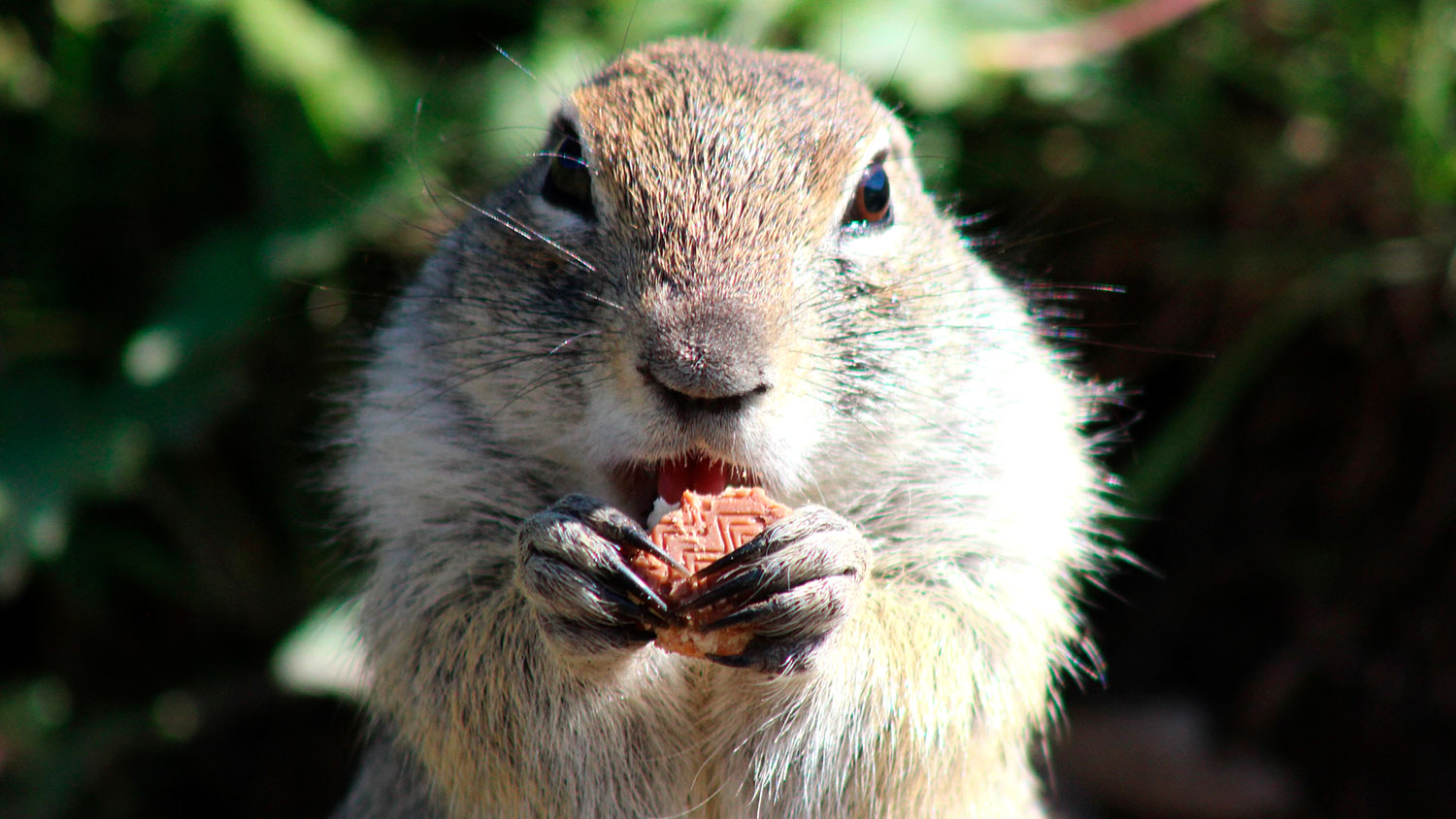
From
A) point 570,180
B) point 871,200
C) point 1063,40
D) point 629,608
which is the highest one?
point 1063,40

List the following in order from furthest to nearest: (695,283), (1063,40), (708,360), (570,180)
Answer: (1063,40) < (570,180) < (695,283) < (708,360)

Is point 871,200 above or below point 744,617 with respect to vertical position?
above

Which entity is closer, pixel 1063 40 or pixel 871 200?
pixel 871 200

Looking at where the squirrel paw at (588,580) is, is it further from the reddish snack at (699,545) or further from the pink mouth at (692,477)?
the pink mouth at (692,477)

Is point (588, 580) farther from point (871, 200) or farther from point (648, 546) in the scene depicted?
point (871, 200)

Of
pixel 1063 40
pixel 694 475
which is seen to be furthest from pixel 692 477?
pixel 1063 40

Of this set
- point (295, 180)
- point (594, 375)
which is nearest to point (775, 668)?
point (594, 375)

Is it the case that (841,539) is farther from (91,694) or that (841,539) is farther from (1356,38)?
(91,694)
